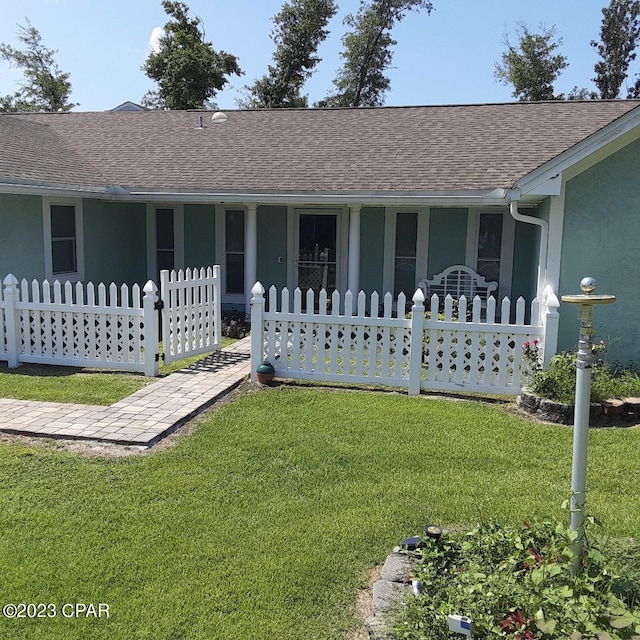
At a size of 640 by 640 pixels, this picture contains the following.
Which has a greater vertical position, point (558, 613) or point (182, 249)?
point (182, 249)

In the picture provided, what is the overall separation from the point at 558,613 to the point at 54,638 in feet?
7.55

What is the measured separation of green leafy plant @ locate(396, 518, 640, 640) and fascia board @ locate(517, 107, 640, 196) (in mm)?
4927

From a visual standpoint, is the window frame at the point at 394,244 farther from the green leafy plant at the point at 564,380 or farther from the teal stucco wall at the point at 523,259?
the green leafy plant at the point at 564,380

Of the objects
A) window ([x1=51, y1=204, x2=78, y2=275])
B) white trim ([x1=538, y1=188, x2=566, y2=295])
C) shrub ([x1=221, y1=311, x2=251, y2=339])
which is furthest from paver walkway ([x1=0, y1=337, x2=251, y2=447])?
window ([x1=51, y1=204, x2=78, y2=275])

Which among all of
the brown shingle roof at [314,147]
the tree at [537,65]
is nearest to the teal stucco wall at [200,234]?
the brown shingle roof at [314,147]

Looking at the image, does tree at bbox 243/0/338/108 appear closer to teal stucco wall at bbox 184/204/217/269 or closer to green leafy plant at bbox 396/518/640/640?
teal stucco wall at bbox 184/204/217/269

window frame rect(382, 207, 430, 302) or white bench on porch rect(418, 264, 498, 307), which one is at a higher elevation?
window frame rect(382, 207, 430, 302)

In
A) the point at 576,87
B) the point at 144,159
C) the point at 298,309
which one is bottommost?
the point at 298,309

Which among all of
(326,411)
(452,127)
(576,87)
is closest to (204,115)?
(452,127)

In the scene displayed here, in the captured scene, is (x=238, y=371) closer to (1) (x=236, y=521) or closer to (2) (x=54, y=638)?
(1) (x=236, y=521)

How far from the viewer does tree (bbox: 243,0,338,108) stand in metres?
35.1

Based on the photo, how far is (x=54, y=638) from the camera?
2.85 metres

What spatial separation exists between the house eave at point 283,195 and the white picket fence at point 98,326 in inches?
82.8

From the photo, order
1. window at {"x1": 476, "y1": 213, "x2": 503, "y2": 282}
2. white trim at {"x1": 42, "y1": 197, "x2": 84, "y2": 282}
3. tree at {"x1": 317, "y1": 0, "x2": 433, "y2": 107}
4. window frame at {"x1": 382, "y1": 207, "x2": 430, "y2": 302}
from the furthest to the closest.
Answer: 1. tree at {"x1": 317, "y1": 0, "x2": 433, "y2": 107}
2. window frame at {"x1": 382, "y1": 207, "x2": 430, "y2": 302}
3. window at {"x1": 476, "y1": 213, "x2": 503, "y2": 282}
4. white trim at {"x1": 42, "y1": 197, "x2": 84, "y2": 282}
